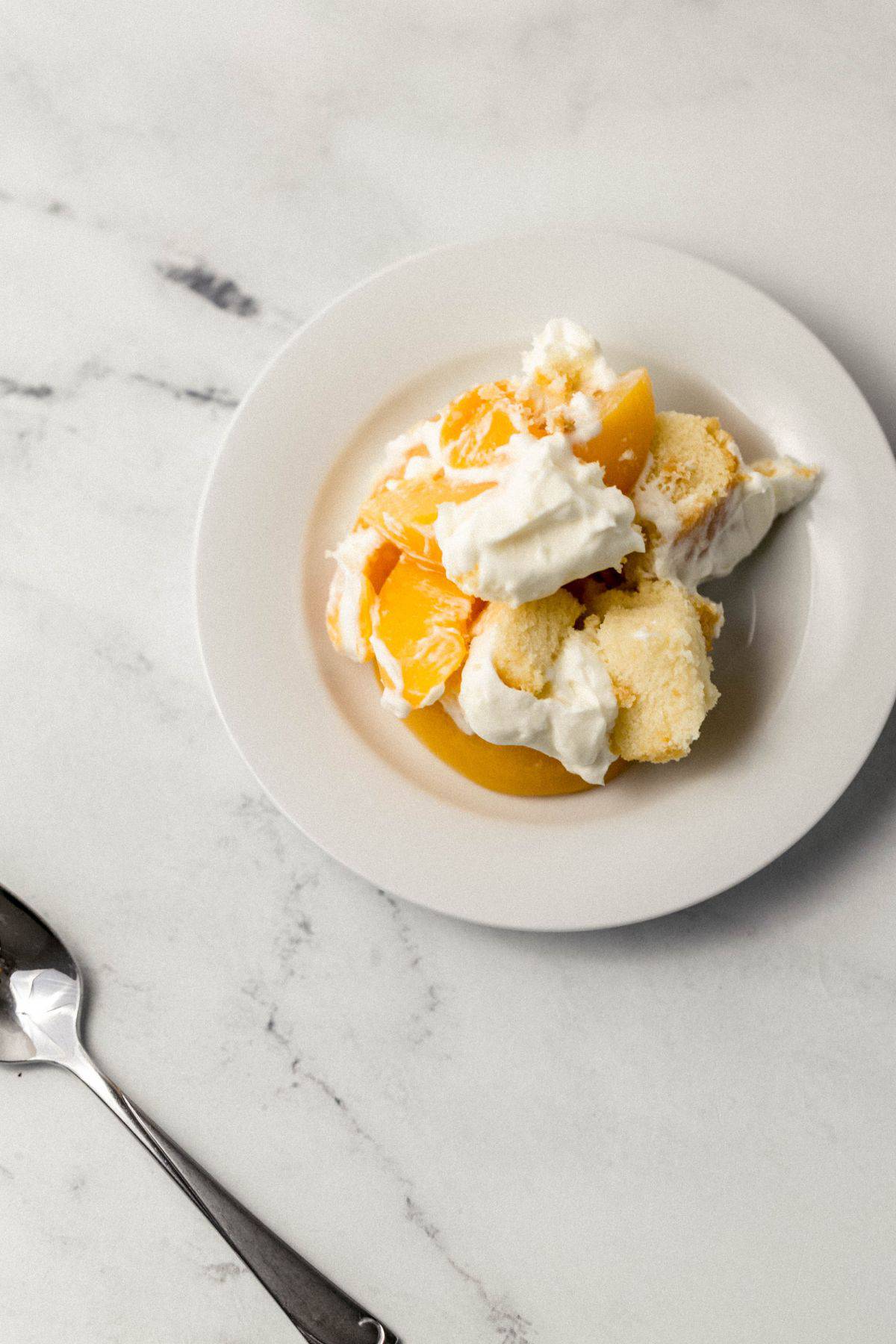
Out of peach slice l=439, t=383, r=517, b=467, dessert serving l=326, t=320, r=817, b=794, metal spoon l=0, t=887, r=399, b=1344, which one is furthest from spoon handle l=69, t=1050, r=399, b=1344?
peach slice l=439, t=383, r=517, b=467

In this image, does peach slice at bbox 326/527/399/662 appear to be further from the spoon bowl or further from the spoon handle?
the spoon handle

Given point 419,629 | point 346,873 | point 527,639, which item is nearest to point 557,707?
point 527,639

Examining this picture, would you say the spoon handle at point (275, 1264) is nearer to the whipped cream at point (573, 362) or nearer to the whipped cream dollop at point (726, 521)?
the whipped cream dollop at point (726, 521)

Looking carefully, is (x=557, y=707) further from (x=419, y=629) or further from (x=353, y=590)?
(x=353, y=590)

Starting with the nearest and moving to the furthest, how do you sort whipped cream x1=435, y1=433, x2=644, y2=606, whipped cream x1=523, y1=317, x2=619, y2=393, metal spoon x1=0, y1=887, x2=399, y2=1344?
1. whipped cream x1=435, y1=433, x2=644, y2=606
2. whipped cream x1=523, y1=317, x2=619, y2=393
3. metal spoon x1=0, y1=887, x2=399, y2=1344

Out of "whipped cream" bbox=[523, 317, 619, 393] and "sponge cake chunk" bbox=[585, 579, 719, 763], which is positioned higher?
"whipped cream" bbox=[523, 317, 619, 393]

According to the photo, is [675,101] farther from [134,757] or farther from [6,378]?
[134,757]
